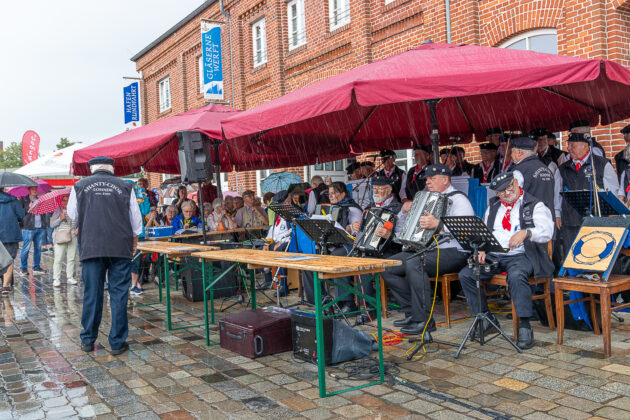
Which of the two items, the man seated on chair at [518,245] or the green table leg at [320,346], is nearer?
the green table leg at [320,346]

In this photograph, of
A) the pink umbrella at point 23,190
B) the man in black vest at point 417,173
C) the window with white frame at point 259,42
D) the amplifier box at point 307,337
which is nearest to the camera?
the amplifier box at point 307,337

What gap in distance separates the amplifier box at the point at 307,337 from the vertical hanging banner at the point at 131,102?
20621 mm

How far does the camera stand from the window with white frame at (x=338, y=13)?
43.0 ft

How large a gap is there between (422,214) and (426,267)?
1.88 feet

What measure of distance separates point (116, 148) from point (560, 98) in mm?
6137

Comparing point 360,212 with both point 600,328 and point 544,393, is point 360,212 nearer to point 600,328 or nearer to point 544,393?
point 600,328

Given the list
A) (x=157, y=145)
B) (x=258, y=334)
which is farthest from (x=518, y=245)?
(x=157, y=145)

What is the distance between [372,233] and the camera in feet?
20.9

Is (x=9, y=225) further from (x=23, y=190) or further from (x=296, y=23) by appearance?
(x=296, y=23)

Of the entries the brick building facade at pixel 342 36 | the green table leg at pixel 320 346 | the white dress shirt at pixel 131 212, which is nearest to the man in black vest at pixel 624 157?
the brick building facade at pixel 342 36

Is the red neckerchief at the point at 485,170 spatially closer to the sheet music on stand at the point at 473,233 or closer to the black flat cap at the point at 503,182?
the black flat cap at the point at 503,182

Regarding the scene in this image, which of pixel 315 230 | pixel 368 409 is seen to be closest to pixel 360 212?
pixel 315 230

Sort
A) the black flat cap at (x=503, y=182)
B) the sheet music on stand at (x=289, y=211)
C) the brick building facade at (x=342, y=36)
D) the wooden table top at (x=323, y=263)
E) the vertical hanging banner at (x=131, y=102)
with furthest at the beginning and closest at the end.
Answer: the vertical hanging banner at (x=131, y=102)
the brick building facade at (x=342, y=36)
the sheet music on stand at (x=289, y=211)
the black flat cap at (x=503, y=182)
the wooden table top at (x=323, y=263)

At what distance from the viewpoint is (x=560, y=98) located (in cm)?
674
